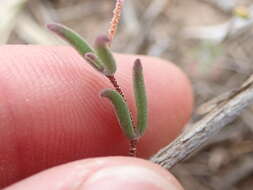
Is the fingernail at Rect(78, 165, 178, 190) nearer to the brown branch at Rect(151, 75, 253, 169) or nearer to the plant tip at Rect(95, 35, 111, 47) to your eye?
the brown branch at Rect(151, 75, 253, 169)

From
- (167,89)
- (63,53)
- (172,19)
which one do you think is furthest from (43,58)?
(172,19)

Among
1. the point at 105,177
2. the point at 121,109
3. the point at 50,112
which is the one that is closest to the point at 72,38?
the point at 121,109

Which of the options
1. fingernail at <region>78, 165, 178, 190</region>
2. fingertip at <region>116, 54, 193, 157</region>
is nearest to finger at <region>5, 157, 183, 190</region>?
fingernail at <region>78, 165, 178, 190</region>

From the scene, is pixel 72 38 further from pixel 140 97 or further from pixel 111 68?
pixel 140 97

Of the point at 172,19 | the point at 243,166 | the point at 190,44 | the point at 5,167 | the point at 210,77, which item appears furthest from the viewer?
the point at 172,19

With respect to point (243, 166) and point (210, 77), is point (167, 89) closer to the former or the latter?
point (243, 166)

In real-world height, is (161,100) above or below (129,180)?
above

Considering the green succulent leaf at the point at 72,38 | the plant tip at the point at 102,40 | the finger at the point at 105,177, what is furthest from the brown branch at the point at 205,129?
the plant tip at the point at 102,40
